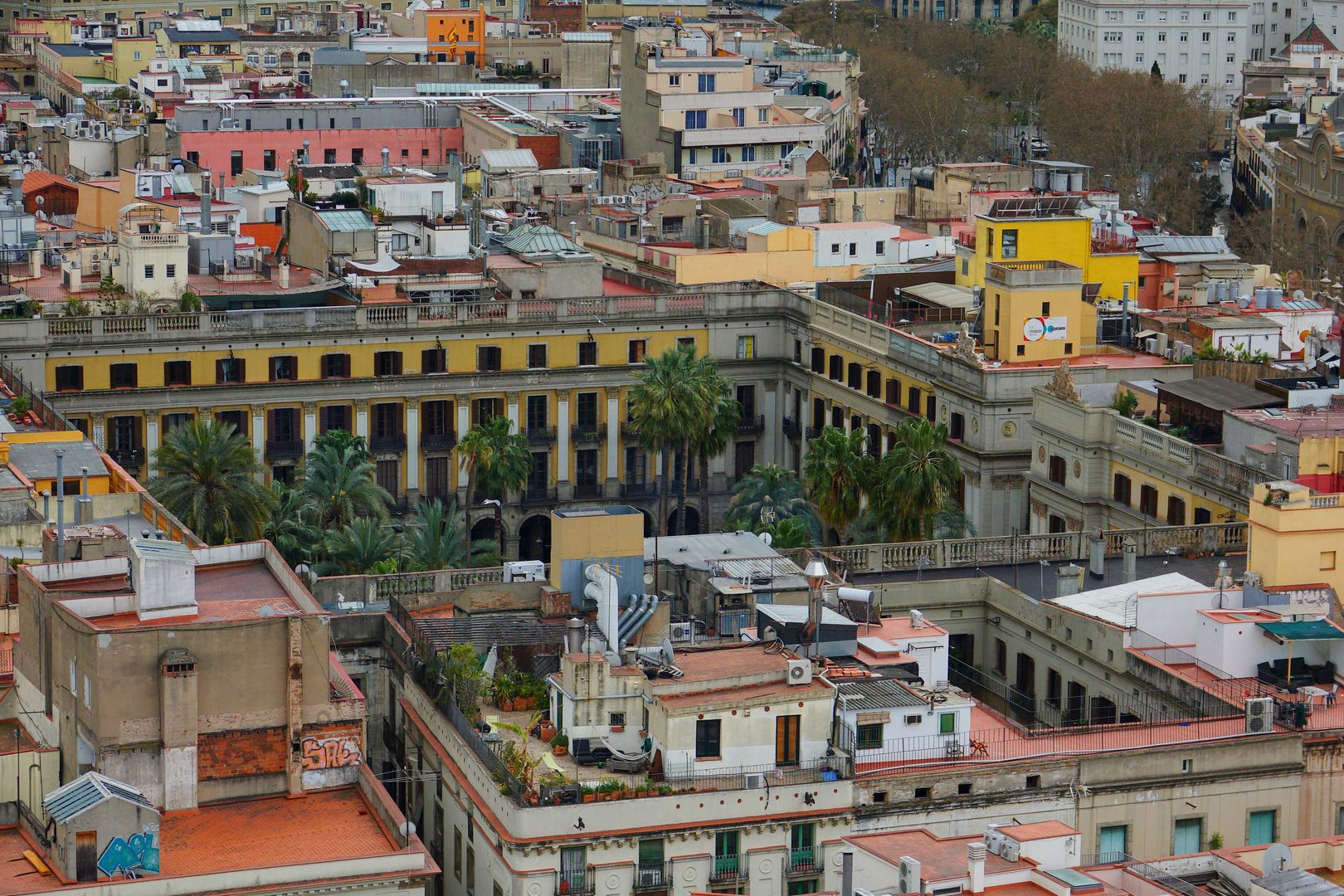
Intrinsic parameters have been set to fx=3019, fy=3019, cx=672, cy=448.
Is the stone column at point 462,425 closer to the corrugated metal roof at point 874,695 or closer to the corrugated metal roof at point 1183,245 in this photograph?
the corrugated metal roof at point 1183,245

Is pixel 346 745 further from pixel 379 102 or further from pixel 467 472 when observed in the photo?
pixel 379 102

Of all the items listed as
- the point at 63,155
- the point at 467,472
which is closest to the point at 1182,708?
the point at 467,472

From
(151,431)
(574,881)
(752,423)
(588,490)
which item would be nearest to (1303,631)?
(574,881)

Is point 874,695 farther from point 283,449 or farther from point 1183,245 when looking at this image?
point 1183,245

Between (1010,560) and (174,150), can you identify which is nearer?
(1010,560)

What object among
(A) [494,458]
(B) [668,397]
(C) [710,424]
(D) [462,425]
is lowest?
(D) [462,425]
